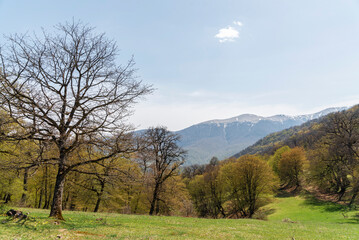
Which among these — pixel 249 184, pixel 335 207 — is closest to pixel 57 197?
pixel 249 184

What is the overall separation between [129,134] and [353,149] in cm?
4814

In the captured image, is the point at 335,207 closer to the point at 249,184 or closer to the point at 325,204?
the point at 325,204

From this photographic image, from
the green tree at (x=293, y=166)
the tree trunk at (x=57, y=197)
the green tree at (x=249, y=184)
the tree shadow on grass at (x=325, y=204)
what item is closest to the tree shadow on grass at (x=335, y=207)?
the tree shadow on grass at (x=325, y=204)

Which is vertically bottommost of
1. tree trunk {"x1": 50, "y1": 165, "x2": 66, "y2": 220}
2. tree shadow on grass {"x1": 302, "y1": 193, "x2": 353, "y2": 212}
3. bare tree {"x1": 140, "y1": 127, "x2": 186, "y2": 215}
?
tree shadow on grass {"x1": 302, "y1": 193, "x2": 353, "y2": 212}

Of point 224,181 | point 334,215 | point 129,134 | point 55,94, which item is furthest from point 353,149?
point 55,94

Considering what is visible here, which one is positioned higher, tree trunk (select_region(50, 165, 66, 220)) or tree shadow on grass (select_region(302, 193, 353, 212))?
tree trunk (select_region(50, 165, 66, 220))

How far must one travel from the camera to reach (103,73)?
14922mm

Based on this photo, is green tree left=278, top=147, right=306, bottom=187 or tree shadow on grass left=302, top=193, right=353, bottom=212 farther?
green tree left=278, top=147, right=306, bottom=187

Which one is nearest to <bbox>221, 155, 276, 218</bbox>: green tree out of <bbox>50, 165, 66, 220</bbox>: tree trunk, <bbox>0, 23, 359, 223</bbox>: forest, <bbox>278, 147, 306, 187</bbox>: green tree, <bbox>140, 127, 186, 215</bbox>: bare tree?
<bbox>0, 23, 359, 223</bbox>: forest

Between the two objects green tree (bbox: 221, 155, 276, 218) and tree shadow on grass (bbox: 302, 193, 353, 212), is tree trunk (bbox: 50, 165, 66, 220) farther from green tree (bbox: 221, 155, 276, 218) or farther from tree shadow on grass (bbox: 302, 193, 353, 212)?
tree shadow on grass (bbox: 302, 193, 353, 212)

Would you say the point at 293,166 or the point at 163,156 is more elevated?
the point at 163,156

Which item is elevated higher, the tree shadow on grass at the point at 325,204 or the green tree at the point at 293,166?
the green tree at the point at 293,166

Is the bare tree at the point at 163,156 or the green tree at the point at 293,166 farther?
the green tree at the point at 293,166

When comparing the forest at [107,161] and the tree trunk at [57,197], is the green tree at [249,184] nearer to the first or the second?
the forest at [107,161]
